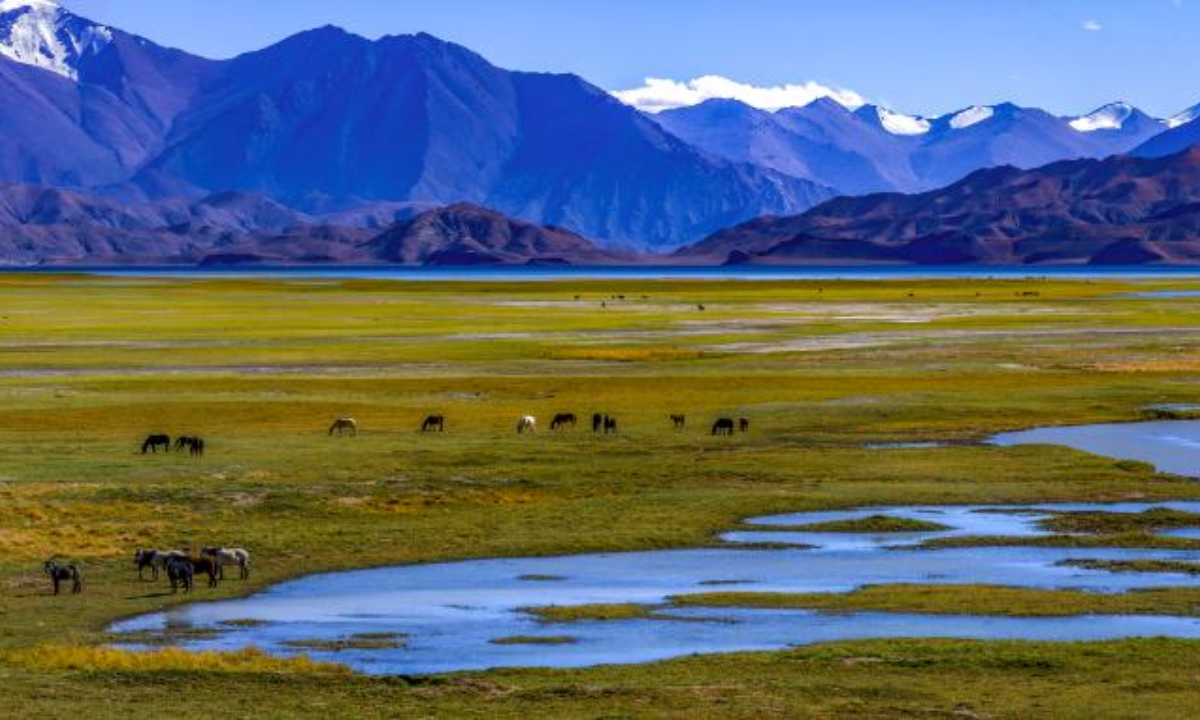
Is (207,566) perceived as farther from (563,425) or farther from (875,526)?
(563,425)

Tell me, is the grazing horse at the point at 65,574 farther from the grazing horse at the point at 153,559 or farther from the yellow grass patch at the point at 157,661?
the yellow grass patch at the point at 157,661

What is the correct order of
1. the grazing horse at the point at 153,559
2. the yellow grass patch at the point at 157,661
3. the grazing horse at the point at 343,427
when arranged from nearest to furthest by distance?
the yellow grass patch at the point at 157,661 < the grazing horse at the point at 153,559 < the grazing horse at the point at 343,427

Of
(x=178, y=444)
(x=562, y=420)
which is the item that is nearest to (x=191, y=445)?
(x=178, y=444)

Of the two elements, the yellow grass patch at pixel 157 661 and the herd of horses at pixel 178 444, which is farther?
the herd of horses at pixel 178 444

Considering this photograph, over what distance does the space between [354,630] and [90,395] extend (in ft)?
139

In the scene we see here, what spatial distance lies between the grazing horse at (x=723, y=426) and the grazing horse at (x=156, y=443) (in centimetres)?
1712

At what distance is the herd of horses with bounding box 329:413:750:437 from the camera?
6050 centimetres

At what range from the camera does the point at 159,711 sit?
25703 millimetres

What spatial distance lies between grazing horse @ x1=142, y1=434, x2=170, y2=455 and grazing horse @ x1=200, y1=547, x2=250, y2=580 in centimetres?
1779

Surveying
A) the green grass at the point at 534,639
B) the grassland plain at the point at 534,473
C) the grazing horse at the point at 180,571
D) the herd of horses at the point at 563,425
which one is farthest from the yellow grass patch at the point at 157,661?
the herd of horses at the point at 563,425

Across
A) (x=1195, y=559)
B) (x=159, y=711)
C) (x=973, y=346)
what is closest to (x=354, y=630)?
(x=159, y=711)

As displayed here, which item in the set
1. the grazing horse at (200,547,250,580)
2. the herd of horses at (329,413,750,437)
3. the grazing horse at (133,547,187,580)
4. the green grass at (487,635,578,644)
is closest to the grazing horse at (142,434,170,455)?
the herd of horses at (329,413,750,437)

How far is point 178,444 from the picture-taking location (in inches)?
2160

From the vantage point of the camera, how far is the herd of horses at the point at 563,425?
60500mm
